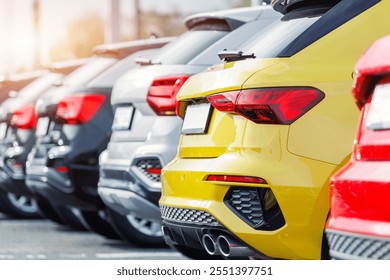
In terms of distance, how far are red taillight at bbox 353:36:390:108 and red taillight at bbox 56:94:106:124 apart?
667 centimetres

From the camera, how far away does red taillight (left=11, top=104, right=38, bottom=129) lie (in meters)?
13.6

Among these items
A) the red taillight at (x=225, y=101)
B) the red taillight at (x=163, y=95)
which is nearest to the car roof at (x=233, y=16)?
the red taillight at (x=163, y=95)

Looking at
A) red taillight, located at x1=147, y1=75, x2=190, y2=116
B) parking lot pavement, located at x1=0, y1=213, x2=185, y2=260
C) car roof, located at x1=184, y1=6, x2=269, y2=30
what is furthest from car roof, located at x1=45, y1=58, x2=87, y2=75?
red taillight, located at x1=147, y1=75, x2=190, y2=116

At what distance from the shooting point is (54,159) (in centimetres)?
1126

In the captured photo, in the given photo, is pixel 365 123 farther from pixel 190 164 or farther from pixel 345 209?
pixel 190 164

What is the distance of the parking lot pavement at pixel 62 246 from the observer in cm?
992

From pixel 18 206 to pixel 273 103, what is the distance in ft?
31.1

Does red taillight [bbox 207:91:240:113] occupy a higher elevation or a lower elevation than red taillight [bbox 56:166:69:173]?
higher

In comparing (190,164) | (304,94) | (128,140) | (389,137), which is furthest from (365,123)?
(128,140)

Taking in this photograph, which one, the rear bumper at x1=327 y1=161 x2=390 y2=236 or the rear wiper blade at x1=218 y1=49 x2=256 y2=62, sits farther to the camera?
the rear wiper blade at x1=218 y1=49 x2=256 y2=62

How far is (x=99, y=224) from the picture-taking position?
1139 centimetres

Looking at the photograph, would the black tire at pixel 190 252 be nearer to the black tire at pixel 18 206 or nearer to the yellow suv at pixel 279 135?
the yellow suv at pixel 279 135

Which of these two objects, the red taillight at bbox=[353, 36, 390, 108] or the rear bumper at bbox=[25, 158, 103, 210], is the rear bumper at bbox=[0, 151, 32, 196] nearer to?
the rear bumper at bbox=[25, 158, 103, 210]

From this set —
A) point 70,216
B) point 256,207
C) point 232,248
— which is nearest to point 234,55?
point 256,207
